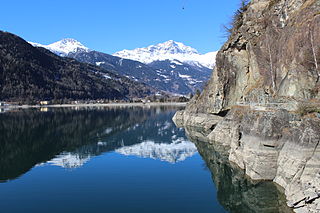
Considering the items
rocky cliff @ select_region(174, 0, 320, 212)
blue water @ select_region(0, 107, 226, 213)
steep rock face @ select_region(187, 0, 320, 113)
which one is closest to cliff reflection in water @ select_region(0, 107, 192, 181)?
blue water @ select_region(0, 107, 226, 213)

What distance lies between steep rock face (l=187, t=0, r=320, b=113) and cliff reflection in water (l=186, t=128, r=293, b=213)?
9.50 metres

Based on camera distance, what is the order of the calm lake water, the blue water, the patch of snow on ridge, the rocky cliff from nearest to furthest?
1. the rocky cliff
2. the calm lake water
3. the blue water
4. the patch of snow on ridge

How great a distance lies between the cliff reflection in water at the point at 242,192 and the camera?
84.0 feet

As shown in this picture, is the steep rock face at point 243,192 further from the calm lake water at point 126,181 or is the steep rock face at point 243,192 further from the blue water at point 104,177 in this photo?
the blue water at point 104,177

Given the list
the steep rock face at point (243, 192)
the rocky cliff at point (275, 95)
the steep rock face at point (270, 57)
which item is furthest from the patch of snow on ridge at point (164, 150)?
the steep rock face at point (270, 57)

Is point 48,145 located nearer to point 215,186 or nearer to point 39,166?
point 39,166

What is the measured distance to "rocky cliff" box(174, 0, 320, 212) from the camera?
25047mm

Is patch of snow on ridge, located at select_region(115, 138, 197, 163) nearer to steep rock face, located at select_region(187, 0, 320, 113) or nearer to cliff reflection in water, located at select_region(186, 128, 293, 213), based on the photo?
cliff reflection in water, located at select_region(186, 128, 293, 213)

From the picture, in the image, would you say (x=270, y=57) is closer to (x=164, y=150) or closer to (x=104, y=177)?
(x=164, y=150)

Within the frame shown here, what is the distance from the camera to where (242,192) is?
29938 mm

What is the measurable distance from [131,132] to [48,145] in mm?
27736

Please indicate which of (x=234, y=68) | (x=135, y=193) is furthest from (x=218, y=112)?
(x=135, y=193)

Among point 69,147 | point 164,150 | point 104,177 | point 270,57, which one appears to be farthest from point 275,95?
point 69,147

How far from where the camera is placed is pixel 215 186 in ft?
108
